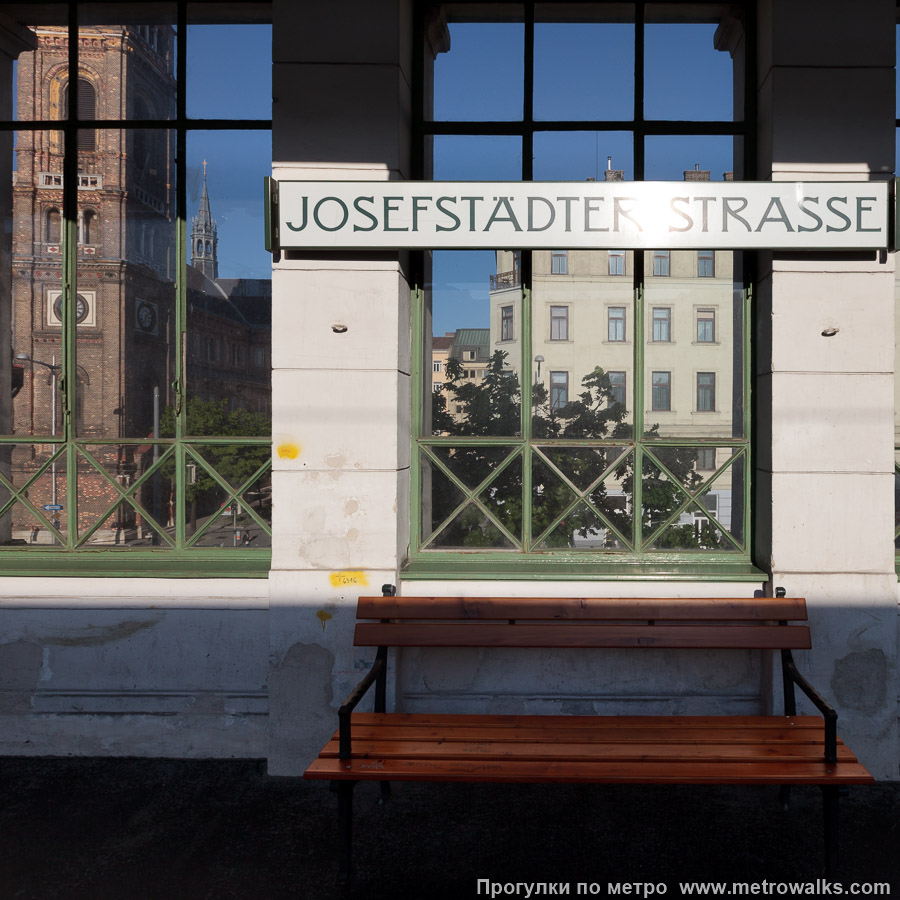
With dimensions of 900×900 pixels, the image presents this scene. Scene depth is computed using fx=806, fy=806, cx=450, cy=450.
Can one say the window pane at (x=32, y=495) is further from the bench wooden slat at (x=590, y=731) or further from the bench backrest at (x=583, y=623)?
the bench wooden slat at (x=590, y=731)

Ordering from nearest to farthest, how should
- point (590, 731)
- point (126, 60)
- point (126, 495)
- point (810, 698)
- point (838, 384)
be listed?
point (810, 698) → point (590, 731) → point (838, 384) → point (126, 495) → point (126, 60)

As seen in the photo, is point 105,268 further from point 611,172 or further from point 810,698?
point 810,698

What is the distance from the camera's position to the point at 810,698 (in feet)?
12.8

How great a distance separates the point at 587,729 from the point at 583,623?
644mm

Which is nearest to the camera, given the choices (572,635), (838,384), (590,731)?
(590,731)

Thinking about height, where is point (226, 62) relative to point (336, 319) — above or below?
above

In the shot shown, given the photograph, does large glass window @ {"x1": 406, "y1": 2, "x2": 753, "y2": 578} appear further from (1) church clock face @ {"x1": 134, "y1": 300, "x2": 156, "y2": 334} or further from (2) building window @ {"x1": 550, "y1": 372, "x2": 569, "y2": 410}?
(1) church clock face @ {"x1": 134, "y1": 300, "x2": 156, "y2": 334}

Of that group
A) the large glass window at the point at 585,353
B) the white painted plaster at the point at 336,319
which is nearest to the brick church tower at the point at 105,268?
the white painted plaster at the point at 336,319

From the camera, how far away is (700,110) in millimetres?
5117

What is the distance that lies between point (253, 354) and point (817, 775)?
151 inches

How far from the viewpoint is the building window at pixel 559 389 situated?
509cm

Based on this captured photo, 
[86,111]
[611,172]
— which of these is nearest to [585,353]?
[611,172]

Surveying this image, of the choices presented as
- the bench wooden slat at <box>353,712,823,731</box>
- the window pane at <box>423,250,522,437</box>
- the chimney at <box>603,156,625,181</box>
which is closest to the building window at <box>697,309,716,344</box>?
the chimney at <box>603,156,625,181</box>

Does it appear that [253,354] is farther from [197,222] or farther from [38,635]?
[38,635]
